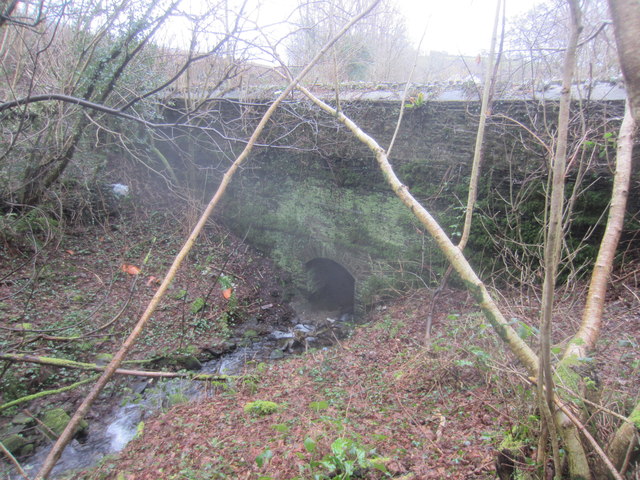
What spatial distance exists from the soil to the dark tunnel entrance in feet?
2.15

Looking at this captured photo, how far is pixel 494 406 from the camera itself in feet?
10.4

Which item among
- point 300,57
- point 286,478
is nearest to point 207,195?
point 300,57

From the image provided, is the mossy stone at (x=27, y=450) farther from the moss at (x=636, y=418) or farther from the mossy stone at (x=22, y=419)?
the moss at (x=636, y=418)

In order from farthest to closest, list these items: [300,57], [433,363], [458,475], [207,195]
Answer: [207,195] < [300,57] < [433,363] < [458,475]

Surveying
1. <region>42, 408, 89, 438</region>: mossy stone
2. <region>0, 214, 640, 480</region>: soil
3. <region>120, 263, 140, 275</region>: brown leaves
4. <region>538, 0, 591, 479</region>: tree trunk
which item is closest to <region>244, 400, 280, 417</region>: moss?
<region>0, 214, 640, 480</region>: soil

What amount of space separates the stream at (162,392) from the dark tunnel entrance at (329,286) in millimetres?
474

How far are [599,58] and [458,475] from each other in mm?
5902

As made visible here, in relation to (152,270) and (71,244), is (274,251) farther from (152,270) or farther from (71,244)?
(71,244)

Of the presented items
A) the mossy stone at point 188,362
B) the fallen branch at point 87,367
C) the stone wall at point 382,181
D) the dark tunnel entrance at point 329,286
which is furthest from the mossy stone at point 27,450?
the dark tunnel entrance at point 329,286

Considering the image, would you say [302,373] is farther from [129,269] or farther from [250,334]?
[129,269]

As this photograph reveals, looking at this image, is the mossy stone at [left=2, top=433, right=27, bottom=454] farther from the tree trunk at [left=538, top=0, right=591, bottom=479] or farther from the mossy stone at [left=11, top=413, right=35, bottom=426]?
the tree trunk at [left=538, top=0, right=591, bottom=479]

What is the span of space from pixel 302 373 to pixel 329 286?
3962 millimetres

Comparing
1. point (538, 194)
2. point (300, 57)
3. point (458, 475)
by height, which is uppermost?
point (300, 57)

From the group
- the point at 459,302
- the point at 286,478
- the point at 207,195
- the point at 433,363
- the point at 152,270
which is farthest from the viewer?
the point at 207,195
